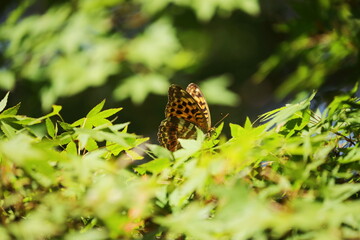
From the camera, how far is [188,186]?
0.53 meters

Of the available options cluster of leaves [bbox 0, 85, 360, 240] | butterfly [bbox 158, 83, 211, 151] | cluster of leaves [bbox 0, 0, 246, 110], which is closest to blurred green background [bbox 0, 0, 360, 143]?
cluster of leaves [bbox 0, 0, 246, 110]

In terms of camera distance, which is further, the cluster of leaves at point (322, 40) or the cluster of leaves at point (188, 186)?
the cluster of leaves at point (322, 40)

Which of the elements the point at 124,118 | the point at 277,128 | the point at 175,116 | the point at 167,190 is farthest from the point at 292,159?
the point at 124,118

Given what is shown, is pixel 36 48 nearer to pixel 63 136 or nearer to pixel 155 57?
pixel 155 57

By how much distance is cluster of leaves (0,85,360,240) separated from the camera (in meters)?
0.47

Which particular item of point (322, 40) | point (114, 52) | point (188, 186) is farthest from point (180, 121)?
point (114, 52)

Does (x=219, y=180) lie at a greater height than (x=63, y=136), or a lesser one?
lesser

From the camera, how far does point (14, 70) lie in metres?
2.65

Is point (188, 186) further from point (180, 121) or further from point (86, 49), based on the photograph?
point (86, 49)

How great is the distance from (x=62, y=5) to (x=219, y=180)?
2.30 m

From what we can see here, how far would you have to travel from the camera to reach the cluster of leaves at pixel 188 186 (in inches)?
18.5

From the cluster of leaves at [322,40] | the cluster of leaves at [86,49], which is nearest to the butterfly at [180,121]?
the cluster of leaves at [322,40]

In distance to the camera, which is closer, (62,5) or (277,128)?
(277,128)

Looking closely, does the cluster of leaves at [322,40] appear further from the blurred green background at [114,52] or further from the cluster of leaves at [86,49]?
the cluster of leaves at [86,49]
